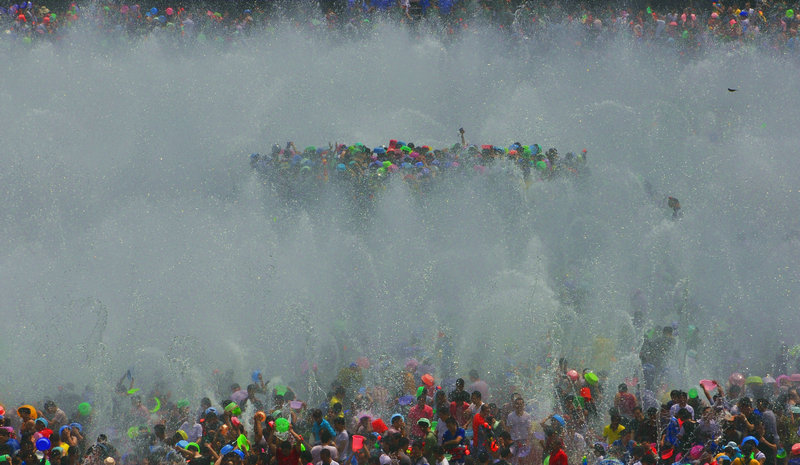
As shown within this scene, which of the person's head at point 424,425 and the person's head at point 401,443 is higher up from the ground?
the person's head at point 401,443

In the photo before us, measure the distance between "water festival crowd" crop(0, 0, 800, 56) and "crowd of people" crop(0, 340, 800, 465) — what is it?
46.5 feet

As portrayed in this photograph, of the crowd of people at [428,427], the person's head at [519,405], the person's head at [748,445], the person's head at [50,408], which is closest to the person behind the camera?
the person's head at [748,445]

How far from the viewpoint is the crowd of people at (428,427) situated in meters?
8.93

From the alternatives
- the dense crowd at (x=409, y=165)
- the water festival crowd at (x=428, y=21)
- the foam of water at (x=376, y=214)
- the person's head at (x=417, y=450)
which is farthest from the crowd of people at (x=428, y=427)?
the water festival crowd at (x=428, y=21)

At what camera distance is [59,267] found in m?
15.3

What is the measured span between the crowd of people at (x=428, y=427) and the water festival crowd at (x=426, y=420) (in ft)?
0.05

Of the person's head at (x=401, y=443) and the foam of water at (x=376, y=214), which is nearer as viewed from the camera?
the person's head at (x=401, y=443)

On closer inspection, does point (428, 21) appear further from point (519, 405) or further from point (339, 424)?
point (339, 424)

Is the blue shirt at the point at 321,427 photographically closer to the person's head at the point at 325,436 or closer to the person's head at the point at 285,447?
the person's head at the point at 325,436

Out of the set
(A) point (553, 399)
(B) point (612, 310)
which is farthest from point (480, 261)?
(A) point (553, 399)

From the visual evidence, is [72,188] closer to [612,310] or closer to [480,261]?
[480,261]

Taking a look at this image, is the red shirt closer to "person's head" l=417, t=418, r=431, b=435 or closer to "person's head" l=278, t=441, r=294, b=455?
"person's head" l=417, t=418, r=431, b=435

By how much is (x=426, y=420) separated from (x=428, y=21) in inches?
655

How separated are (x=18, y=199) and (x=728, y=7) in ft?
61.1
